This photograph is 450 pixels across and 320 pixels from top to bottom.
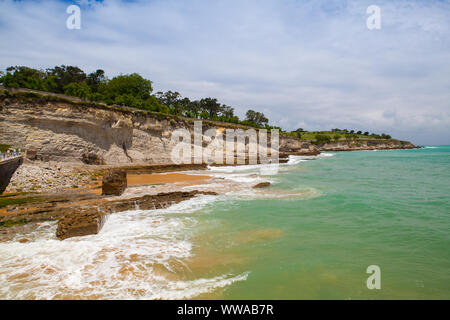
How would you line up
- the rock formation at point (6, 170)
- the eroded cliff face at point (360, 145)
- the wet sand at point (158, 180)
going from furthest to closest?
the eroded cliff face at point (360, 145)
the wet sand at point (158, 180)
the rock formation at point (6, 170)

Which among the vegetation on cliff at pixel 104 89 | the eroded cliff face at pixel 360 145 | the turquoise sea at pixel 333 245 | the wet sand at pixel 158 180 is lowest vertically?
the turquoise sea at pixel 333 245


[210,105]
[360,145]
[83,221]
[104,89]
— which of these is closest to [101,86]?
[104,89]

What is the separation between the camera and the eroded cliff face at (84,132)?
866 inches

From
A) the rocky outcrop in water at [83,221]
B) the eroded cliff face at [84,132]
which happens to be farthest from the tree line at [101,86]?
the rocky outcrop in water at [83,221]

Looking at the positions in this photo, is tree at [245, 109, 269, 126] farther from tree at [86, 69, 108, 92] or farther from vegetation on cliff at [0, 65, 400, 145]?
tree at [86, 69, 108, 92]

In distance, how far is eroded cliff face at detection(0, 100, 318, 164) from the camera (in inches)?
866

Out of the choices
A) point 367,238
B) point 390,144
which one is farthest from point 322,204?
point 390,144

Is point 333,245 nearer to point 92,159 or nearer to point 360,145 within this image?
point 92,159

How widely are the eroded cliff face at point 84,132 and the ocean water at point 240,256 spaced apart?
18.5 m

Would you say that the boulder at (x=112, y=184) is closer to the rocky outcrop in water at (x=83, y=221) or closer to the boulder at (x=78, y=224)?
the rocky outcrop in water at (x=83, y=221)

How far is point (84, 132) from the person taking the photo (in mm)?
26172

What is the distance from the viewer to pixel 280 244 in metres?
7.36
